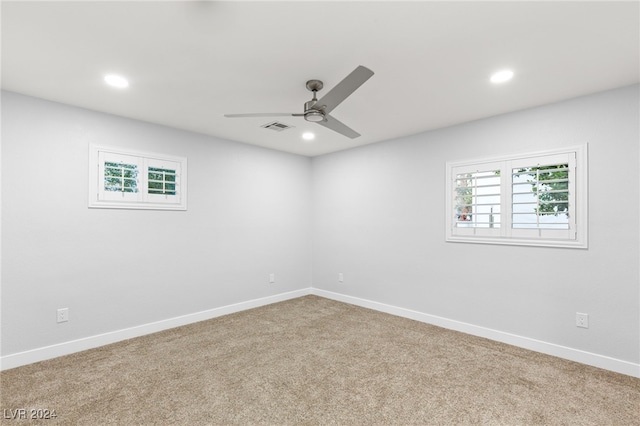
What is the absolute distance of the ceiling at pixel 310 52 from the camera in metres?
1.66

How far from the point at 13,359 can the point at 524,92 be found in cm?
512

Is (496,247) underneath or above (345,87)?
underneath

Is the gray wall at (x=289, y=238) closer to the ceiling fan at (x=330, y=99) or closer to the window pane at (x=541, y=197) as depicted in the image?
the window pane at (x=541, y=197)

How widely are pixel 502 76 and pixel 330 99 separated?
1447 mm

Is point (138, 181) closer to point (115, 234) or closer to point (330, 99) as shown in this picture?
point (115, 234)

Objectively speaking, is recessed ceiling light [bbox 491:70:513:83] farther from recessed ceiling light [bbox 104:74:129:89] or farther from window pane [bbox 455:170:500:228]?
recessed ceiling light [bbox 104:74:129:89]

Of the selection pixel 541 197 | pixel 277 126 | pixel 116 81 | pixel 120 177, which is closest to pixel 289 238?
pixel 277 126

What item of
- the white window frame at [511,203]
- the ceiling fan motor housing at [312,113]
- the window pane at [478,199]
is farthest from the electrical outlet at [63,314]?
the window pane at [478,199]

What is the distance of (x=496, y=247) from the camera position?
10.7 ft

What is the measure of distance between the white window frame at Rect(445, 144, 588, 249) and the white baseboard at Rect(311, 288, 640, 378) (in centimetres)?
97

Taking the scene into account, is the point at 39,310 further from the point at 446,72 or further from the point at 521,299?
the point at 521,299

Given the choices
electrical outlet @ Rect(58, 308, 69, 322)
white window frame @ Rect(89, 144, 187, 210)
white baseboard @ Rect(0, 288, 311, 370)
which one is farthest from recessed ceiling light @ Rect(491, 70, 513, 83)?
electrical outlet @ Rect(58, 308, 69, 322)

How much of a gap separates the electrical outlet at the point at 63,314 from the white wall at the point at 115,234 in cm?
5

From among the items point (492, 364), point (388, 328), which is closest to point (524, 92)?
point (492, 364)
